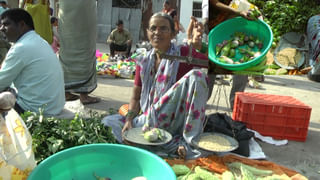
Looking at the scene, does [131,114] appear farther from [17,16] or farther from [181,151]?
[17,16]

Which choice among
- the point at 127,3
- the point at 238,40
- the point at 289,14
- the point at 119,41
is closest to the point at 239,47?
the point at 238,40

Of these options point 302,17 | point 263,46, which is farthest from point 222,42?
point 302,17

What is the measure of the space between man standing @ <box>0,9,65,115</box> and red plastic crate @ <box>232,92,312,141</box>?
Result: 2009 mm

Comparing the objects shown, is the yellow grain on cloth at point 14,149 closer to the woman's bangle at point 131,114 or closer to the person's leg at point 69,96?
the woman's bangle at point 131,114

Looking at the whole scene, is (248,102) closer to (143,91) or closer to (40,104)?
(143,91)

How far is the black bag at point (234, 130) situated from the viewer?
2639 millimetres

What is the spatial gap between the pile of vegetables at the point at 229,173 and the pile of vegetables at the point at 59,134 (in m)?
0.62

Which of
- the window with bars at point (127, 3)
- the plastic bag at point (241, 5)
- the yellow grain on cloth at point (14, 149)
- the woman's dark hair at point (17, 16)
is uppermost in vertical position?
the window with bars at point (127, 3)

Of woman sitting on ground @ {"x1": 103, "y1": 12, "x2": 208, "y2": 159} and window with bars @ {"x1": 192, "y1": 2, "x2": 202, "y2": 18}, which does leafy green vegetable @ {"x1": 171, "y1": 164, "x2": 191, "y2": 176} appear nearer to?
woman sitting on ground @ {"x1": 103, "y1": 12, "x2": 208, "y2": 159}

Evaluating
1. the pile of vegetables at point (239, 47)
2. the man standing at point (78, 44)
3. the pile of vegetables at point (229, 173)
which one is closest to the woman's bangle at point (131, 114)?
the pile of vegetables at point (229, 173)

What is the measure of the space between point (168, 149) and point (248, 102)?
47.6 inches

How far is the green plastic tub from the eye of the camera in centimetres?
156

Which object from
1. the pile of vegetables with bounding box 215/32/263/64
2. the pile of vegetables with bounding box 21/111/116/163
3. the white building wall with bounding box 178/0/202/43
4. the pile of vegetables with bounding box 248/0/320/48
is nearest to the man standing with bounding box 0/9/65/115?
the pile of vegetables with bounding box 21/111/116/163

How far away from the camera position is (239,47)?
294 cm
